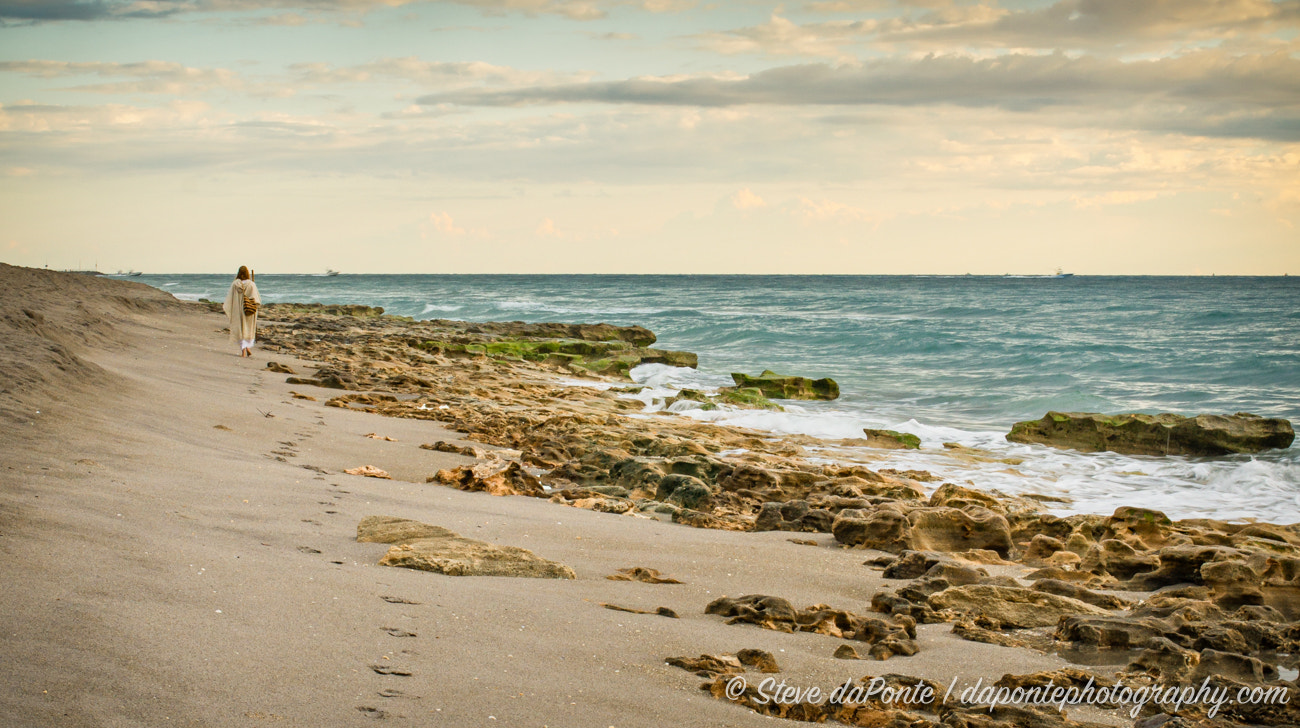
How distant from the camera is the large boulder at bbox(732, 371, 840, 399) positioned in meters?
18.1

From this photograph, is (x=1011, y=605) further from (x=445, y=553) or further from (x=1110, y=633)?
(x=445, y=553)

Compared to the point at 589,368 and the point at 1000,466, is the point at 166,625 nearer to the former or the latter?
the point at 1000,466

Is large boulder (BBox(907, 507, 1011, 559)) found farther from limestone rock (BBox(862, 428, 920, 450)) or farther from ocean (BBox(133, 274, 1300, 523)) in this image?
limestone rock (BBox(862, 428, 920, 450))

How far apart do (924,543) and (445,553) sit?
3.68 meters

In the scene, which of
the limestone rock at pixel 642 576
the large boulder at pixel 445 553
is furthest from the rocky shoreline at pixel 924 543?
the large boulder at pixel 445 553

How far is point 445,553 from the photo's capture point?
467 centimetres

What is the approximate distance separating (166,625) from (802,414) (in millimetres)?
12901

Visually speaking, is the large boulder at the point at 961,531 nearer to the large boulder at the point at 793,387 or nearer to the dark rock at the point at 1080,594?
the dark rock at the point at 1080,594

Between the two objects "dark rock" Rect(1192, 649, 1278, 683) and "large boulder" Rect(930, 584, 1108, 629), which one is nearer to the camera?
"dark rock" Rect(1192, 649, 1278, 683)

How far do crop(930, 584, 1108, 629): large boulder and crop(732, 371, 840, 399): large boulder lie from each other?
1319 cm

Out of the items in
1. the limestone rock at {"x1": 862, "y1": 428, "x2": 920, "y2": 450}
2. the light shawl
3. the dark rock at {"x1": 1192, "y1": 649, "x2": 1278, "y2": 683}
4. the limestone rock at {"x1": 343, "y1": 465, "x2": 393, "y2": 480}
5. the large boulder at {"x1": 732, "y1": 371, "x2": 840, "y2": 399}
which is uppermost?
the light shawl

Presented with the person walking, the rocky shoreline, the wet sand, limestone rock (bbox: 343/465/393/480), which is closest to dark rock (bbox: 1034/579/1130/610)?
the rocky shoreline

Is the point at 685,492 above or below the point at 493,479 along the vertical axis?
below

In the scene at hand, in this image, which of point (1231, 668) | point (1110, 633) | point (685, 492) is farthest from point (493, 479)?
point (1231, 668)
